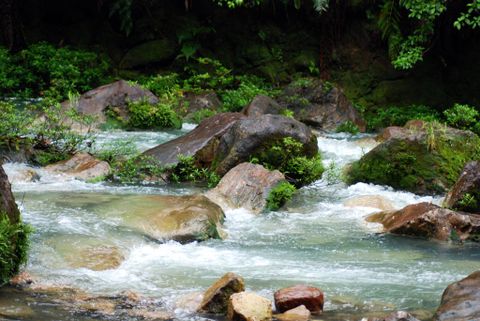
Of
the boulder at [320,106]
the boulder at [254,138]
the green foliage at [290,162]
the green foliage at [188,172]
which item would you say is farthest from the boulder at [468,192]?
the boulder at [320,106]

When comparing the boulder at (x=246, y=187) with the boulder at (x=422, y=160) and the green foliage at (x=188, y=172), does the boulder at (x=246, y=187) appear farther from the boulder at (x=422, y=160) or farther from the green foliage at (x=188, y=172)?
the boulder at (x=422, y=160)

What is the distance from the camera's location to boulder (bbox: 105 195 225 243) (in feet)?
27.5

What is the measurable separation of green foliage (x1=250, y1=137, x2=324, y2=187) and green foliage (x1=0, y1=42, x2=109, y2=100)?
822 cm

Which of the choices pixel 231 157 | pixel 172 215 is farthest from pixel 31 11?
pixel 172 215

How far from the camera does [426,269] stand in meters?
7.61

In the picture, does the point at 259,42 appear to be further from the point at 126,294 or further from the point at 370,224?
the point at 126,294

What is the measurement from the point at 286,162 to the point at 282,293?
560 cm

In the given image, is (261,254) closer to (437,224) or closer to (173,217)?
(173,217)

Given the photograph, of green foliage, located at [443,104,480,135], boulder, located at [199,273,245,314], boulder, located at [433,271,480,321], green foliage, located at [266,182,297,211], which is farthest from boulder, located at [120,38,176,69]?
boulder, located at [433,271,480,321]

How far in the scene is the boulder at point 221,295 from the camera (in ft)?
19.8

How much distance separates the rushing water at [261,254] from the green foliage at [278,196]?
130mm

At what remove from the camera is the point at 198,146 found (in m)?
12.3

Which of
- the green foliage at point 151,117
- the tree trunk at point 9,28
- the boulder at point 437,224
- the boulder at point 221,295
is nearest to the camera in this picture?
the boulder at point 221,295

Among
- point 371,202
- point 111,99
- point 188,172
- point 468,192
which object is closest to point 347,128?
point 111,99
